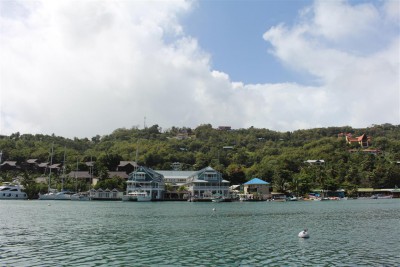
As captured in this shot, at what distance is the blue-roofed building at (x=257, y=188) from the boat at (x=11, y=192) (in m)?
60.2

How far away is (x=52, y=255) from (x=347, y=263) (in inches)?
588

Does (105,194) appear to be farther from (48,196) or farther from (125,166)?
(125,166)

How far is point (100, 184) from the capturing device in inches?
3971

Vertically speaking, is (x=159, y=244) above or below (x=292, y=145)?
below

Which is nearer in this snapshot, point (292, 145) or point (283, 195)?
point (283, 195)

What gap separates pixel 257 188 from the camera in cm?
11019

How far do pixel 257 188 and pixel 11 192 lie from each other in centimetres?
6520

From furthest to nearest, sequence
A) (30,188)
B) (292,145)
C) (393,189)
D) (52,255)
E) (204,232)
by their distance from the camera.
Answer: (292,145), (393,189), (30,188), (204,232), (52,255)

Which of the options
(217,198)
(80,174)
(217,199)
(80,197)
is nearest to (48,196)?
(80,197)

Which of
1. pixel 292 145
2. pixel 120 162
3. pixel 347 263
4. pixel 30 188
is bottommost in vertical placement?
pixel 347 263

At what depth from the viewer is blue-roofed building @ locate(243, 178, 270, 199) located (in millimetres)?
107537

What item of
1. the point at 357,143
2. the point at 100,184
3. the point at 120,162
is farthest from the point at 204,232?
the point at 357,143

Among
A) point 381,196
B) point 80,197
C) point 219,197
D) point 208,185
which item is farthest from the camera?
point 381,196

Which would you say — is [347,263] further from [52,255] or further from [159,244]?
[52,255]
